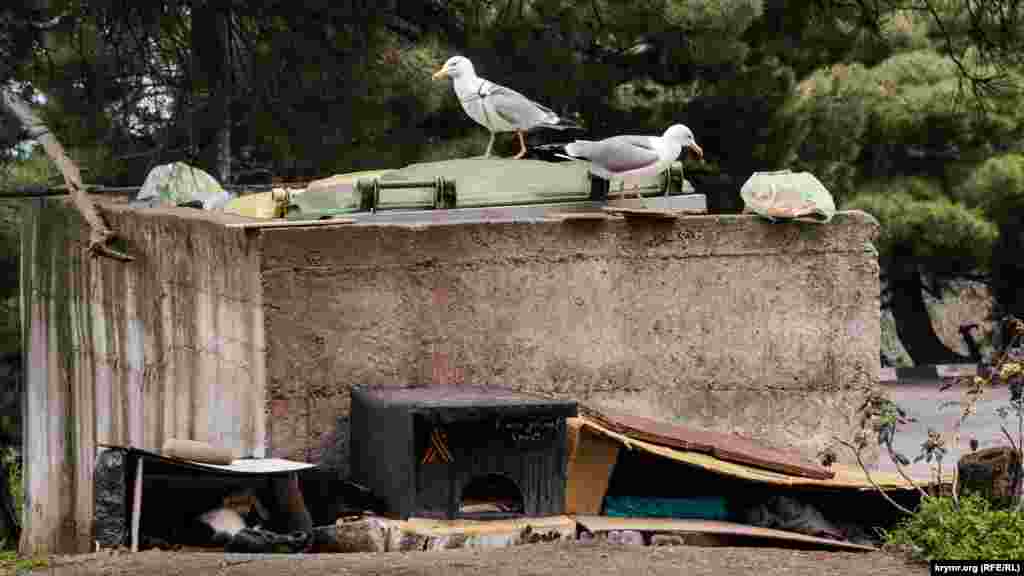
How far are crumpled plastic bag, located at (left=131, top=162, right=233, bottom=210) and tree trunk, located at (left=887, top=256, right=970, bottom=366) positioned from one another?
18.4 meters

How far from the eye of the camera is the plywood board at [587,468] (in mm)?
8969

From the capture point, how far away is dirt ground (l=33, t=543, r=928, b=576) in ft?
24.2

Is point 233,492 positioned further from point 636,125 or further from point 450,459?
point 636,125

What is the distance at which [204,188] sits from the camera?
1181 centimetres

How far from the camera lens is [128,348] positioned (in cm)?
1130

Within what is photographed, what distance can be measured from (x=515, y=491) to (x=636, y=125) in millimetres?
12252

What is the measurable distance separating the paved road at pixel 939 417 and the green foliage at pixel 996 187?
8.50 ft

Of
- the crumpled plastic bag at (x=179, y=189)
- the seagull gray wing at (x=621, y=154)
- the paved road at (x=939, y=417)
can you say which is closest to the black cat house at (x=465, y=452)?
the seagull gray wing at (x=621, y=154)

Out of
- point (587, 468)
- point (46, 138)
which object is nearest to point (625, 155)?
point (587, 468)

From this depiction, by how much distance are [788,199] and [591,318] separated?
48.8 inches

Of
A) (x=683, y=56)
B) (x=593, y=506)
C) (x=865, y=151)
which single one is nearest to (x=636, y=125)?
(x=683, y=56)

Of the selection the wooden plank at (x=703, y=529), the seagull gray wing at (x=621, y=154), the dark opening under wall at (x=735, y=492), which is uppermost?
the seagull gray wing at (x=621, y=154)

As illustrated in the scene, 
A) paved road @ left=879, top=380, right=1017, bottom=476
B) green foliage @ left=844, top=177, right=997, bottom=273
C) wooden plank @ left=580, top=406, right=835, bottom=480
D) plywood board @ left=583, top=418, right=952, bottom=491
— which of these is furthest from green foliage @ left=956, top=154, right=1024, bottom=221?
plywood board @ left=583, top=418, right=952, bottom=491

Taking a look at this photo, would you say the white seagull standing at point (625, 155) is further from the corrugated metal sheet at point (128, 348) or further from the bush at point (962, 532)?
the bush at point (962, 532)
